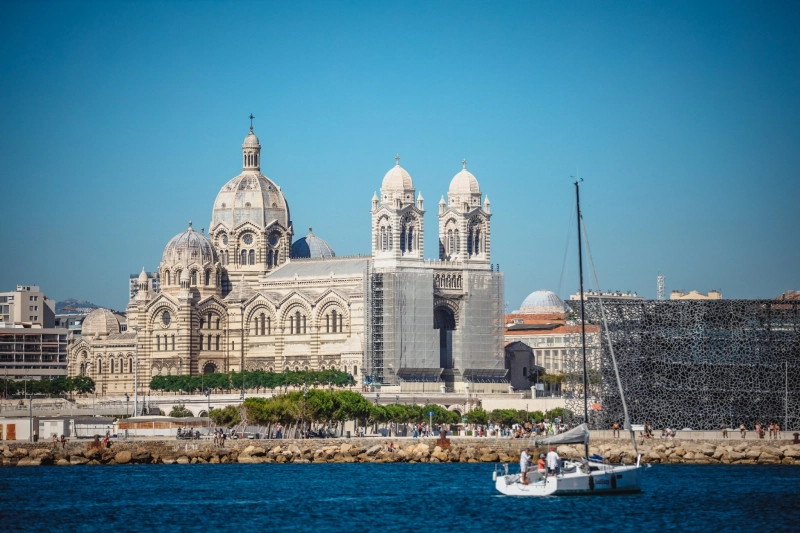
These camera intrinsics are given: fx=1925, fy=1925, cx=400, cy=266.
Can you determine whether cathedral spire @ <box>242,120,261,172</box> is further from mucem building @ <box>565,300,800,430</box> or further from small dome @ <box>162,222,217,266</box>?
mucem building @ <box>565,300,800,430</box>

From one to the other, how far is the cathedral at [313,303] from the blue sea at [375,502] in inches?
1706

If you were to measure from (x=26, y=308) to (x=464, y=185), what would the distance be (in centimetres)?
6983

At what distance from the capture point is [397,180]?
127188 mm

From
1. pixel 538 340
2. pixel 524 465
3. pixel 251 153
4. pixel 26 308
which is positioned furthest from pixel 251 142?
pixel 524 465

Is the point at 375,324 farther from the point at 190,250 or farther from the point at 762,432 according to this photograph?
the point at 762,432

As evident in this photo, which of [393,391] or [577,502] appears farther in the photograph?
[393,391]

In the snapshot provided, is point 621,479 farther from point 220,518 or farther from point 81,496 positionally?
point 81,496

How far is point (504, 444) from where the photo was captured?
90.2 metres

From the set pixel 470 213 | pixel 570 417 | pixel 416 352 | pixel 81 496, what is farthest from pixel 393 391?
pixel 81 496

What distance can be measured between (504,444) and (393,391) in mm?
32070

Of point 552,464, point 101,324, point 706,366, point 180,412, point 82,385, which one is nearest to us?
point 552,464

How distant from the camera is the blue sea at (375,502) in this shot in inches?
2410

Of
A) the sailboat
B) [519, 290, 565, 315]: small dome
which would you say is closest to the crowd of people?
the sailboat

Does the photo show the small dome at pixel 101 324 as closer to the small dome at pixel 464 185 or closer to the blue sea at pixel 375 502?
the small dome at pixel 464 185
